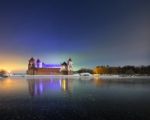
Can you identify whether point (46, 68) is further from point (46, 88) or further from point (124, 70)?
point (46, 88)

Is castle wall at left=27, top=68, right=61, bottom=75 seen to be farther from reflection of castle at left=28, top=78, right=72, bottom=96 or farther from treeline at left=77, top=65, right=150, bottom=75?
reflection of castle at left=28, top=78, right=72, bottom=96

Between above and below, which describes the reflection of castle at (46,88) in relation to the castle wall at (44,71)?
below

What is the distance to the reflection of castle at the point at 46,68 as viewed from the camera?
188 m

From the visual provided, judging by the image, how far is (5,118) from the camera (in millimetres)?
18797

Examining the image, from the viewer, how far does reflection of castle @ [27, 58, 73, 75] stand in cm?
18788

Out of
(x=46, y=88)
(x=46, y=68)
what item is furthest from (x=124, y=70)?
(x=46, y=88)

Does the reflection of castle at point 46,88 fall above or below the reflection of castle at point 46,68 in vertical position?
below

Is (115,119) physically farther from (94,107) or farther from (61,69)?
(61,69)

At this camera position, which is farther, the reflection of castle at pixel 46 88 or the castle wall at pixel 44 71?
the castle wall at pixel 44 71

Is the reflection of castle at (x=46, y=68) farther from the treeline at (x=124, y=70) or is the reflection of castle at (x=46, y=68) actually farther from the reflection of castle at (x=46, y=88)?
the reflection of castle at (x=46, y=88)

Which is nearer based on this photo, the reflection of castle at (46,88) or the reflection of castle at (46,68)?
the reflection of castle at (46,88)

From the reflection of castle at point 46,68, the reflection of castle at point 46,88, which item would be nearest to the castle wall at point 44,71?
the reflection of castle at point 46,68

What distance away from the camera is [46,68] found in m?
190

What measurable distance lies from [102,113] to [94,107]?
3031 millimetres
